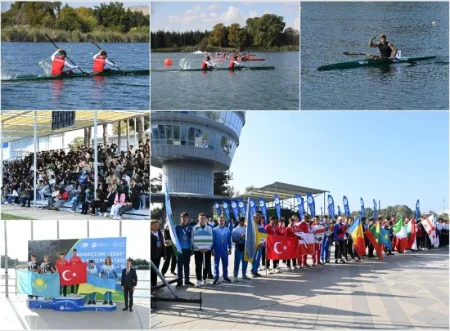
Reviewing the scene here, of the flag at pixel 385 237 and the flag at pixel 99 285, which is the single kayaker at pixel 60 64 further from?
the flag at pixel 385 237

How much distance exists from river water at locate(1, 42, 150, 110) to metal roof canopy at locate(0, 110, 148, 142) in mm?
75

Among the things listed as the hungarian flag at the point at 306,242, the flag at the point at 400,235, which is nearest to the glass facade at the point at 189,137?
the hungarian flag at the point at 306,242

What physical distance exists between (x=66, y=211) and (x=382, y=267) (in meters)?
7.31

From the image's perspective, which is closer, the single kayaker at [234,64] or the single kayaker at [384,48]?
the single kayaker at [384,48]

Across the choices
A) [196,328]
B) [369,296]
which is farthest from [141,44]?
[369,296]

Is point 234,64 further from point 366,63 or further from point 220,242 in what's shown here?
point 220,242

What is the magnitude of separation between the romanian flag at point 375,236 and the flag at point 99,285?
7.43m

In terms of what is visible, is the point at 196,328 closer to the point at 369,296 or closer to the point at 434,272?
the point at 369,296

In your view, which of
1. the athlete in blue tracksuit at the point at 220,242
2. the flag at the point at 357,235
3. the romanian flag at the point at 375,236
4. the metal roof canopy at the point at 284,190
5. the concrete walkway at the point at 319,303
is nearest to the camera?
the concrete walkway at the point at 319,303

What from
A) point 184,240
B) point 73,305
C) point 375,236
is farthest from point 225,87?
point 375,236

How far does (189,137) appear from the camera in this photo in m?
8.84

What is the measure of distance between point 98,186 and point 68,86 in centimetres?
145

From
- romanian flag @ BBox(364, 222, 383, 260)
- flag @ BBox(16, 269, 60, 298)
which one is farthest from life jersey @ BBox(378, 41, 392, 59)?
romanian flag @ BBox(364, 222, 383, 260)

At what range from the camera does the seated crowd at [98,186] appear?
8.00 meters
